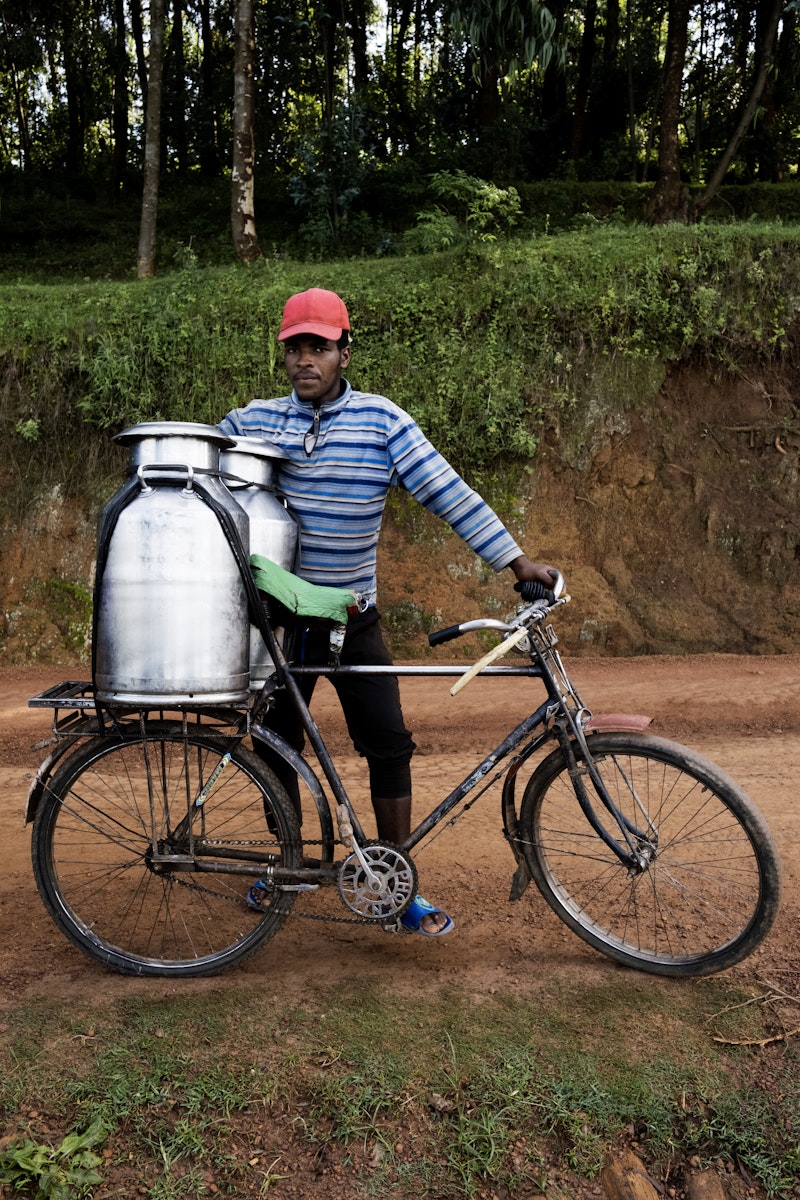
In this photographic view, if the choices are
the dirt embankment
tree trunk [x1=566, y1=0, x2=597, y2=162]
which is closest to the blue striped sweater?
the dirt embankment

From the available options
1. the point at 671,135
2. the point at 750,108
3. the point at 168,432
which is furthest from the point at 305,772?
the point at 750,108

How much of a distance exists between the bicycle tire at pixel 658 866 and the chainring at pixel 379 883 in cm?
47

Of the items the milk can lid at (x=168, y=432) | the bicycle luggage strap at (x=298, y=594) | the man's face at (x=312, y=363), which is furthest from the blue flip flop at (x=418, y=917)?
the man's face at (x=312, y=363)

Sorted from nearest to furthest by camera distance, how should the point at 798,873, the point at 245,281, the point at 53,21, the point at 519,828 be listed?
the point at 519,828 < the point at 798,873 < the point at 245,281 < the point at 53,21

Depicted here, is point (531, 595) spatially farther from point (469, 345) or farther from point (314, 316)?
point (469, 345)

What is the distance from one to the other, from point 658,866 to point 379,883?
4.47ft

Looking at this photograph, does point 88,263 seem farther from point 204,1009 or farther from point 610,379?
point 204,1009

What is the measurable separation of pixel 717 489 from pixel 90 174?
2039 centimetres

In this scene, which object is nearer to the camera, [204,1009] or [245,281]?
[204,1009]

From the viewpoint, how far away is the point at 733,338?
9250mm

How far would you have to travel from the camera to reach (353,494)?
3.30m

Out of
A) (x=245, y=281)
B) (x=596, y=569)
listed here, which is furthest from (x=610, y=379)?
(x=245, y=281)

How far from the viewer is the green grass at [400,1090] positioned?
8.05ft

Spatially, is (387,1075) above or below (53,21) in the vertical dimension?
below
